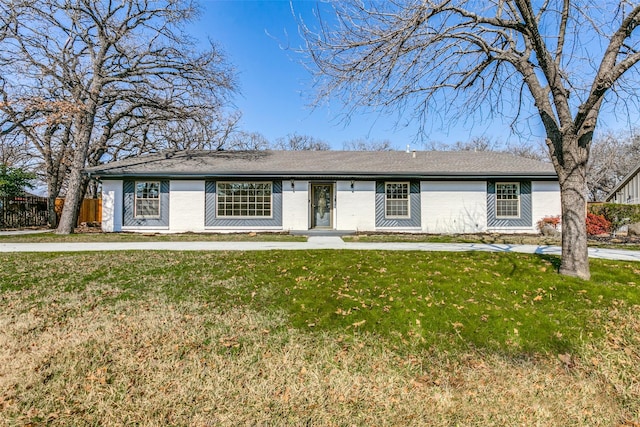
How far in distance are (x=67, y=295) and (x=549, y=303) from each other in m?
7.60

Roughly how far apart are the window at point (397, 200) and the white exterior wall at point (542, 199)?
5.57 m

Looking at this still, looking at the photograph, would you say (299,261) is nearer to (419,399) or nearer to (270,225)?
(419,399)

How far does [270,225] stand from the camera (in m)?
14.0

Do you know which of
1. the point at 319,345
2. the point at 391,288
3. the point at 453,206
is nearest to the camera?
the point at 319,345

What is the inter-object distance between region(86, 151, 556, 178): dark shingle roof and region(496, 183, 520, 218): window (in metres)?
0.75

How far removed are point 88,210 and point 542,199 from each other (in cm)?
2381

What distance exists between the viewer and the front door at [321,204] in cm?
1435

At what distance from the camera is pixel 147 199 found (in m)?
14.0

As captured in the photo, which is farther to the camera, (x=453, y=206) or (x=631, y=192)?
(x=631, y=192)

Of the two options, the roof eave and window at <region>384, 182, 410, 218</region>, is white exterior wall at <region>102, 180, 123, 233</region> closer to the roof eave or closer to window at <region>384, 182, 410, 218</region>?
the roof eave

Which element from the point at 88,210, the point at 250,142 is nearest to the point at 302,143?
the point at 250,142

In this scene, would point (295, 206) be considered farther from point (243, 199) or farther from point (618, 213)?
point (618, 213)

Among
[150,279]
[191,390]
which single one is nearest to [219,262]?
[150,279]

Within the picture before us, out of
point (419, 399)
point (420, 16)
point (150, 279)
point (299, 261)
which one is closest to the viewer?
point (419, 399)
